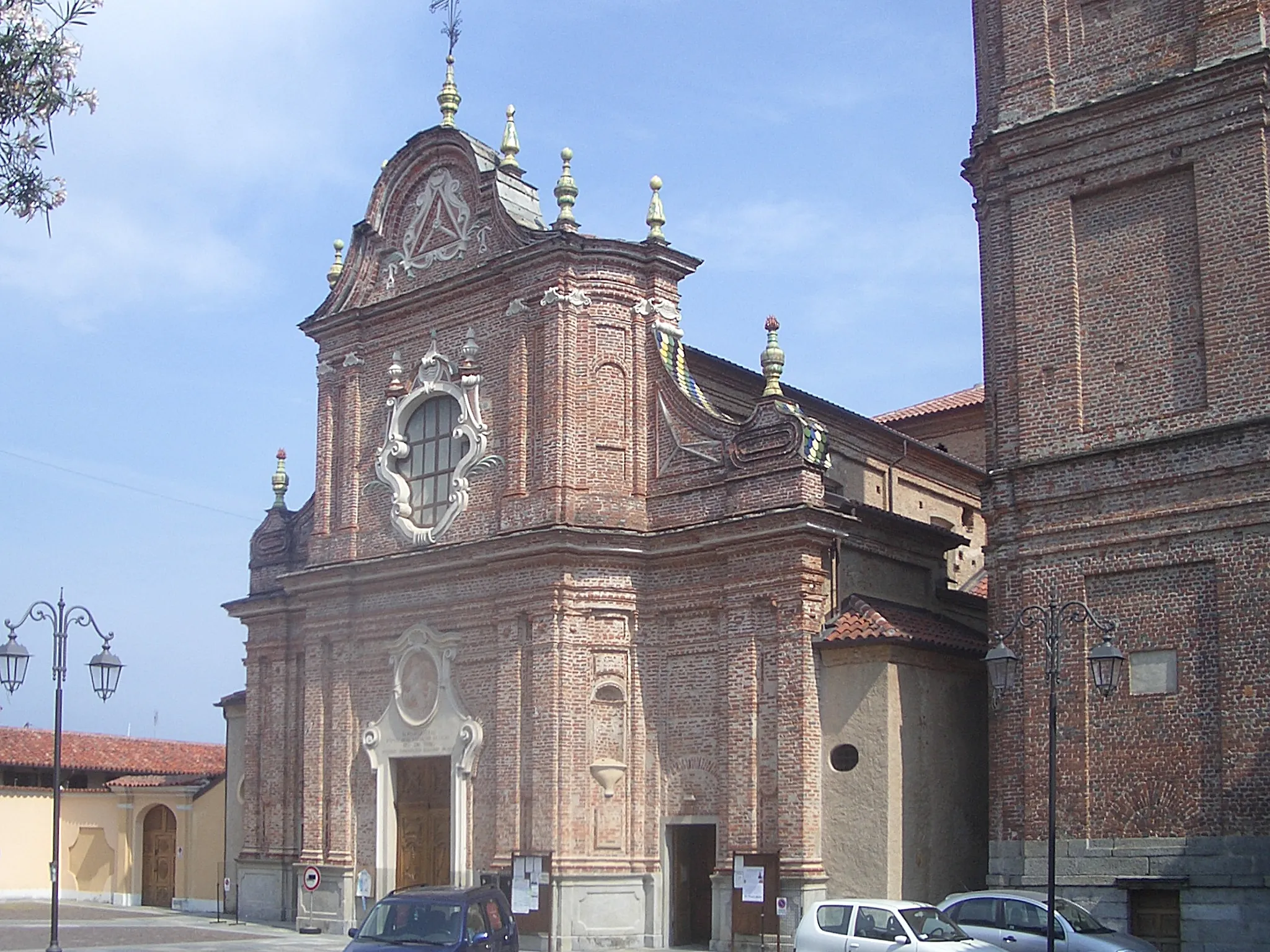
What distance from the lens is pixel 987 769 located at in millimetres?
25094

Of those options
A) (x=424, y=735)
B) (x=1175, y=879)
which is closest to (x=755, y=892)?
(x=1175, y=879)

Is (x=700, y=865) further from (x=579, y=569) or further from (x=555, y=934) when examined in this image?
(x=579, y=569)

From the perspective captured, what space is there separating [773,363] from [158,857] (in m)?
22.1

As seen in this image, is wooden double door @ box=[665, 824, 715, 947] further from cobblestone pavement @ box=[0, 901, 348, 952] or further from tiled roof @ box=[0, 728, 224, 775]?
tiled roof @ box=[0, 728, 224, 775]

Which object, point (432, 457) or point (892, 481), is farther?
point (892, 481)

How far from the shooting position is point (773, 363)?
26.1 meters

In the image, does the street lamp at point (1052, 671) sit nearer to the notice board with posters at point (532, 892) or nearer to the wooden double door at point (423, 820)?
the notice board with posters at point (532, 892)

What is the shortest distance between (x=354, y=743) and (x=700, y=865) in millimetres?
7497

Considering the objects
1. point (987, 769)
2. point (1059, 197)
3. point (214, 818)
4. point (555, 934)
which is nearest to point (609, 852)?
point (555, 934)

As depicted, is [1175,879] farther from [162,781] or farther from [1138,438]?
[162,781]

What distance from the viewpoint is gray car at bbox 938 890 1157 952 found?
17.8 metres

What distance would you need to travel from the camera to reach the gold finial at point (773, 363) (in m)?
25.8

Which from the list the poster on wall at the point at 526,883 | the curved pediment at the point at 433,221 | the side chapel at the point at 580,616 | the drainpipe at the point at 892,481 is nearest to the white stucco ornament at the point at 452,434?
the side chapel at the point at 580,616

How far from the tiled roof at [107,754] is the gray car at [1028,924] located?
27078 mm
